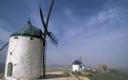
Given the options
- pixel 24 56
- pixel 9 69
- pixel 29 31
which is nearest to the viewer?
pixel 24 56

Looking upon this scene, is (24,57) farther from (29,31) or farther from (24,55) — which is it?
(29,31)

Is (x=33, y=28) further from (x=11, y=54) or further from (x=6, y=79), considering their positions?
(x=6, y=79)

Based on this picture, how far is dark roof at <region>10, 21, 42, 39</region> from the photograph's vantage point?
2252 cm

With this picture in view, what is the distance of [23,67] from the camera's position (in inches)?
853

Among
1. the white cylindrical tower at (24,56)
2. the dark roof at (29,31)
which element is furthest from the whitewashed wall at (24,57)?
the dark roof at (29,31)

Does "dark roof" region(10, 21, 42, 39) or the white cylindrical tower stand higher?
"dark roof" region(10, 21, 42, 39)

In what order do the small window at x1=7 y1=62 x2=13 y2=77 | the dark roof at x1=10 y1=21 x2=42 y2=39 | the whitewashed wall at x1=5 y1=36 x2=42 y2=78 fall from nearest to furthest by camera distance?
the whitewashed wall at x1=5 y1=36 x2=42 y2=78 < the small window at x1=7 y1=62 x2=13 y2=77 < the dark roof at x1=10 y1=21 x2=42 y2=39

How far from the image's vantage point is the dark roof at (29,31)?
22.5 meters

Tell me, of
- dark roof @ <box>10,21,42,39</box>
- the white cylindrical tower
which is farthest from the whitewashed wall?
dark roof @ <box>10,21,42,39</box>

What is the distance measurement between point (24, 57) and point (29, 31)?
13.4ft

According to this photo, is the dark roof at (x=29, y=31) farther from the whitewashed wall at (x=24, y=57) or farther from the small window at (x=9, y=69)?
the small window at (x=9, y=69)

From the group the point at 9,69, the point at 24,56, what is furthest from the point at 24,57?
the point at 9,69

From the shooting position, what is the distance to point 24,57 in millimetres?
21766

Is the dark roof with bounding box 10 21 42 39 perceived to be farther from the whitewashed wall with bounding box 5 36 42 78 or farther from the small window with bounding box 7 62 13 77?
the small window with bounding box 7 62 13 77
